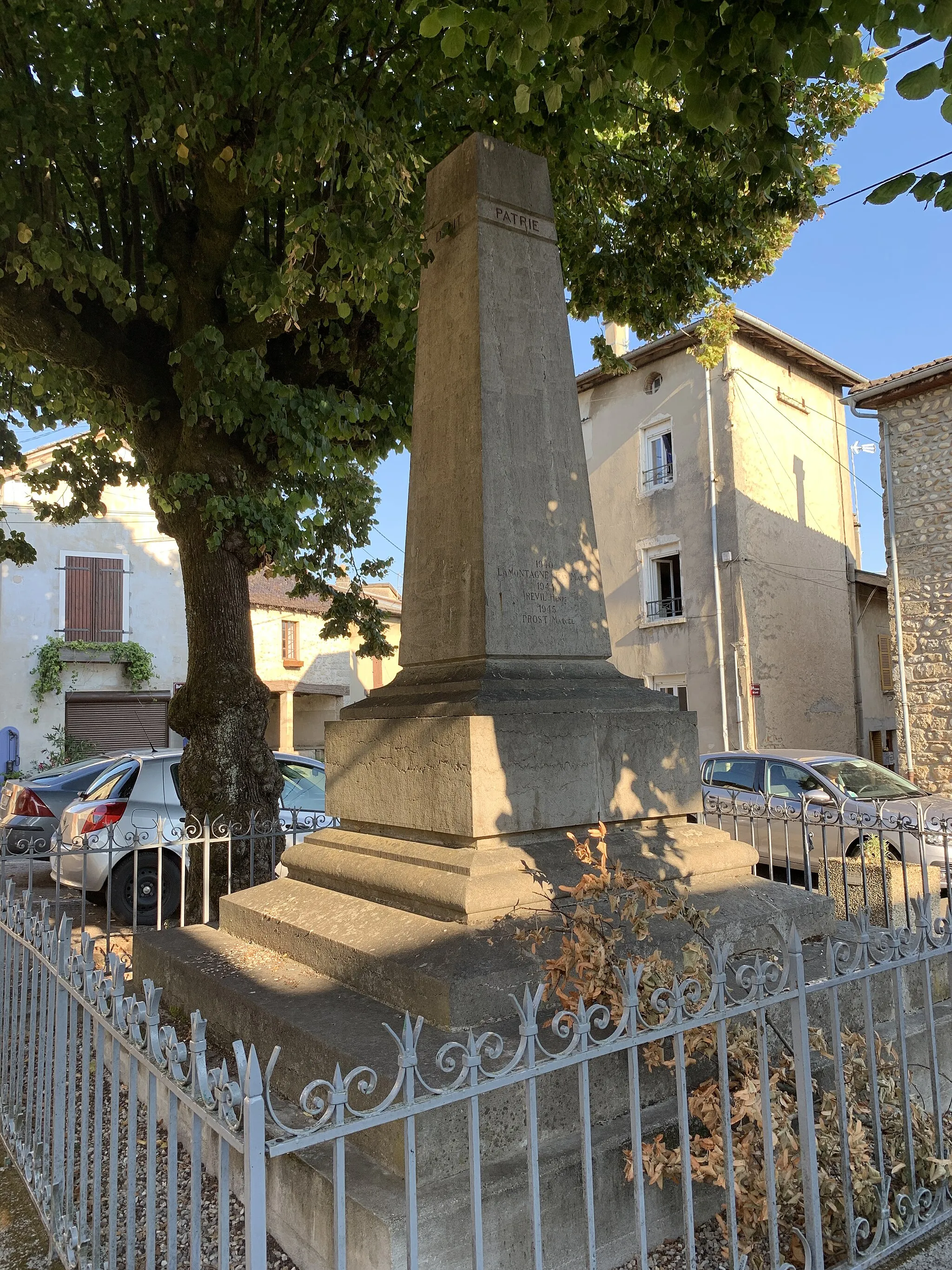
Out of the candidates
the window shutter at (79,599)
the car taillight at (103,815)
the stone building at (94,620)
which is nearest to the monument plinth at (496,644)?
the car taillight at (103,815)

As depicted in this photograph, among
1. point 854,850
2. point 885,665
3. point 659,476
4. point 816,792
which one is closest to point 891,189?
point 854,850

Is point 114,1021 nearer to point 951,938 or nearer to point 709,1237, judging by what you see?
point 709,1237

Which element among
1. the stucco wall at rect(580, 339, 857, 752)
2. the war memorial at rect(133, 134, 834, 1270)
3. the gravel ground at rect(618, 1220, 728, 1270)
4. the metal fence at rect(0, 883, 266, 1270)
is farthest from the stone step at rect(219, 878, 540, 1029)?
the stucco wall at rect(580, 339, 857, 752)

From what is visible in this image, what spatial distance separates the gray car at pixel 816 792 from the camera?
→ 7.96m

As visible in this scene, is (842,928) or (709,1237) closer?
(709,1237)

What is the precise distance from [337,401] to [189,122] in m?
2.08

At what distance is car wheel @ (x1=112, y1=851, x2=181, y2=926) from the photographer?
790 cm

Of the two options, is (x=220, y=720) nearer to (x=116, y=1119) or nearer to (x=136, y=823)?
(x=136, y=823)

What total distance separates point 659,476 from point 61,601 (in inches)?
524

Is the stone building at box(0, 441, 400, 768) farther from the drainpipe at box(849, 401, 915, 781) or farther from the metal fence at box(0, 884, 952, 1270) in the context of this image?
the metal fence at box(0, 884, 952, 1270)

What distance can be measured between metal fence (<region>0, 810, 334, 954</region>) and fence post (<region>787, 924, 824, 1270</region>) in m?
3.01

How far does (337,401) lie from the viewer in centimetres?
705

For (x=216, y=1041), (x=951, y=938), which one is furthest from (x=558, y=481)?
(x=216, y=1041)

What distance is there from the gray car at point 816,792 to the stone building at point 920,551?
4995 millimetres
